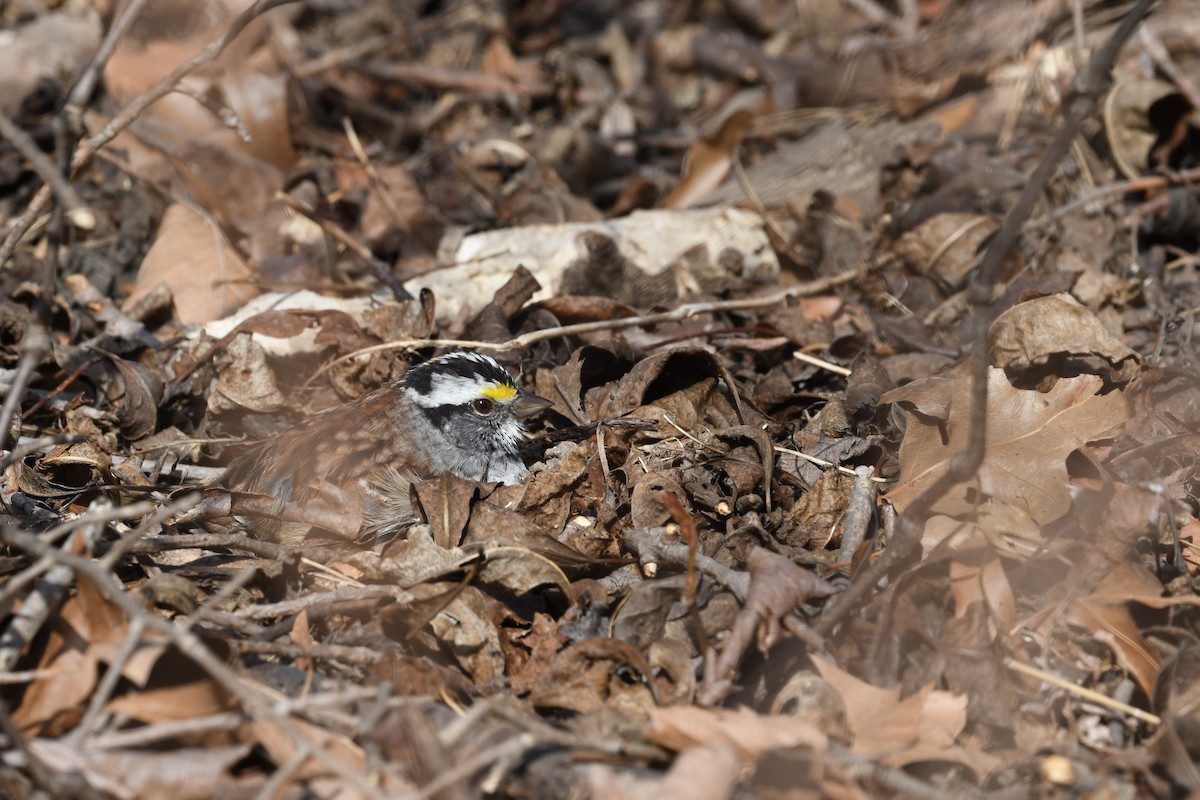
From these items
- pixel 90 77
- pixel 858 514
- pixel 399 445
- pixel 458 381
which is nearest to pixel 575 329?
pixel 458 381

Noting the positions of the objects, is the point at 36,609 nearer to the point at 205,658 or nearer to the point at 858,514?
the point at 205,658

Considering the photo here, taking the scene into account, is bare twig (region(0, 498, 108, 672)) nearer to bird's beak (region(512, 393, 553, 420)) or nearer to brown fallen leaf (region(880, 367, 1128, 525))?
bird's beak (region(512, 393, 553, 420))

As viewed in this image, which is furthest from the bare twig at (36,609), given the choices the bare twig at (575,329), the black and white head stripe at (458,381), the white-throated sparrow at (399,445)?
the bare twig at (575,329)

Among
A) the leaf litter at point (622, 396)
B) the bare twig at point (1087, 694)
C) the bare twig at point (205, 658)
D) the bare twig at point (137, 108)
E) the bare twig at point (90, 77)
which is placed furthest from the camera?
the bare twig at point (137, 108)

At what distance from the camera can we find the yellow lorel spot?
18.6 feet

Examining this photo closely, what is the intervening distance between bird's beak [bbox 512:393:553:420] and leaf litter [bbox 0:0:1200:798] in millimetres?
168

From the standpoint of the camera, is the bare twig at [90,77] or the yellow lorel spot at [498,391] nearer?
the bare twig at [90,77]

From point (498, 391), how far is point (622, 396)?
629 millimetres

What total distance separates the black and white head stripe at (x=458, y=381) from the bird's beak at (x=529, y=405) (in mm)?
49

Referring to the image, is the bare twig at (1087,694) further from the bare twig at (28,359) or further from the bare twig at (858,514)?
the bare twig at (28,359)

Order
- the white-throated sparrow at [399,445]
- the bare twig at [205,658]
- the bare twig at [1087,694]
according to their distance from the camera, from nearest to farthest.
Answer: the bare twig at [205,658] < the bare twig at [1087,694] < the white-throated sparrow at [399,445]

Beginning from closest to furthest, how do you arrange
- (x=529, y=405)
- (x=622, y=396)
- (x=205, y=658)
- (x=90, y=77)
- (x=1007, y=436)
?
(x=205, y=658)
(x=90, y=77)
(x=1007, y=436)
(x=622, y=396)
(x=529, y=405)

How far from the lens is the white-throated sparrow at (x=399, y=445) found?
5254 mm

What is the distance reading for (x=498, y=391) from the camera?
568 cm
